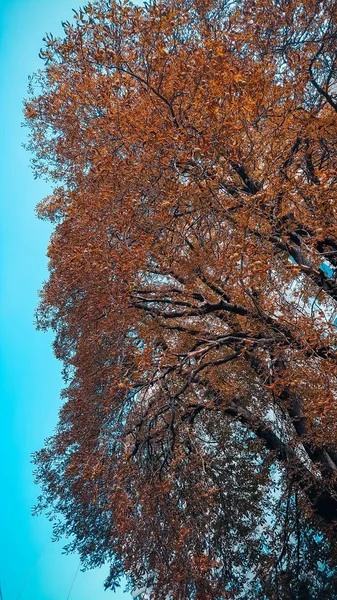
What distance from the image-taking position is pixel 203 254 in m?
4.18

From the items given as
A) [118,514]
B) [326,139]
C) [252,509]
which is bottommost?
[252,509]

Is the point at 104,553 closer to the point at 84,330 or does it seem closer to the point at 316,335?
the point at 84,330

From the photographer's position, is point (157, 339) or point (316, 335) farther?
point (157, 339)

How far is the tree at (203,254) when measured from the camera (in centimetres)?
365

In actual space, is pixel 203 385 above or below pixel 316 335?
above

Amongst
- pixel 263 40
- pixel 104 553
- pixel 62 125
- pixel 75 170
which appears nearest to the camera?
pixel 263 40

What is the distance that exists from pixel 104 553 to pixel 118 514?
455 cm

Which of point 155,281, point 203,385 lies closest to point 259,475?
point 203,385

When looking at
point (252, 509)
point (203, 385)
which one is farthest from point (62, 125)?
point (252, 509)

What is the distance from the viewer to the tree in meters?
A: 3.65

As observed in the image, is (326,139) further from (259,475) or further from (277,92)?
(259,475)

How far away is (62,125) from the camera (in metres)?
5.26

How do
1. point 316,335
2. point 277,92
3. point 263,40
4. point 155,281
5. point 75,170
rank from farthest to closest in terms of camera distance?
1. point 75,170
2. point 155,281
3. point 263,40
4. point 277,92
5. point 316,335

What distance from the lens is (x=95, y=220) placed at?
4281 mm
